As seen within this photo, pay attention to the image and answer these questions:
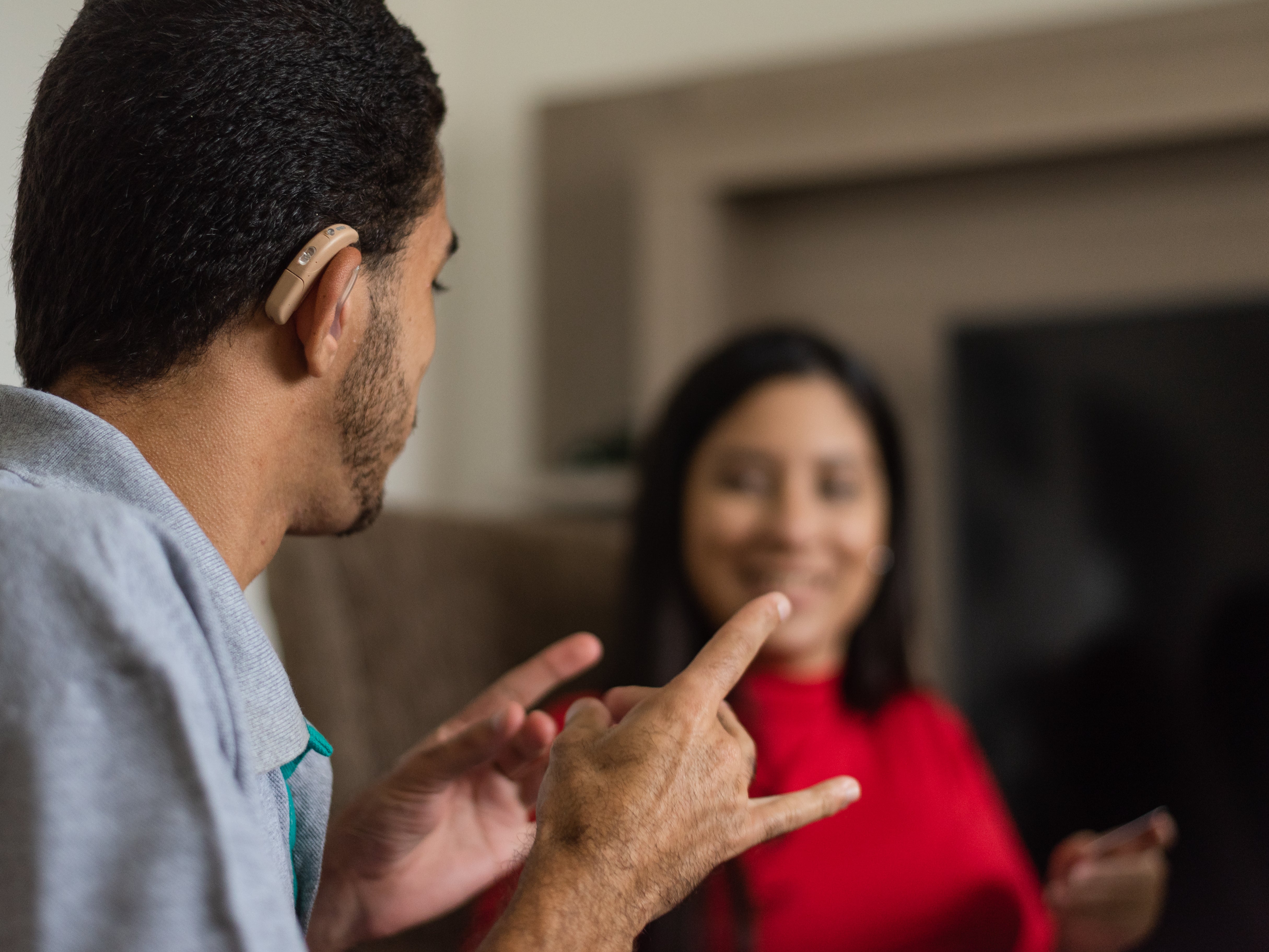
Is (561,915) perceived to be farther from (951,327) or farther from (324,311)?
(951,327)

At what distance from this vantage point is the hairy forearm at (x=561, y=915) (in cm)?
46

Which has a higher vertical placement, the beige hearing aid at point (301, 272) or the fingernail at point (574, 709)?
the beige hearing aid at point (301, 272)

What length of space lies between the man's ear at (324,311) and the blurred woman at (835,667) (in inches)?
24.5

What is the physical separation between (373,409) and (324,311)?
0.23 ft

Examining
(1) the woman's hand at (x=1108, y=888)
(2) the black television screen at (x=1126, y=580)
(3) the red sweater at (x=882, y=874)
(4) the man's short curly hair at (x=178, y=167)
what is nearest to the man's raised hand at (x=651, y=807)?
(4) the man's short curly hair at (x=178, y=167)

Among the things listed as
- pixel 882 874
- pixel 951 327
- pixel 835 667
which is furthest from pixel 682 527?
pixel 951 327

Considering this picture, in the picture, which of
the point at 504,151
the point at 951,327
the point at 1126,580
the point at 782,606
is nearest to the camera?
the point at 782,606

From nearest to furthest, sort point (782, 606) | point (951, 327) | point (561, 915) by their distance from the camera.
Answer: point (561, 915) < point (782, 606) < point (951, 327)

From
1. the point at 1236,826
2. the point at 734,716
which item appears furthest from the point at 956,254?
the point at 734,716

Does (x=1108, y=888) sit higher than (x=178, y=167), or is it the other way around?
(x=178, y=167)

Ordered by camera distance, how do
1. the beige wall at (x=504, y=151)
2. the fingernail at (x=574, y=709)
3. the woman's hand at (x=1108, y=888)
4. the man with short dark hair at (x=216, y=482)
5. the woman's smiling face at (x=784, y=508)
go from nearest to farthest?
the man with short dark hair at (x=216, y=482), the fingernail at (x=574, y=709), the woman's hand at (x=1108, y=888), the woman's smiling face at (x=784, y=508), the beige wall at (x=504, y=151)

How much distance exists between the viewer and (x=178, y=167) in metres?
0.50

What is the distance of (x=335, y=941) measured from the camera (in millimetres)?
724

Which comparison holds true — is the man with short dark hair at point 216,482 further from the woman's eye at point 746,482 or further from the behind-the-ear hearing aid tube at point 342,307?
the woman's eye at point 746,482
